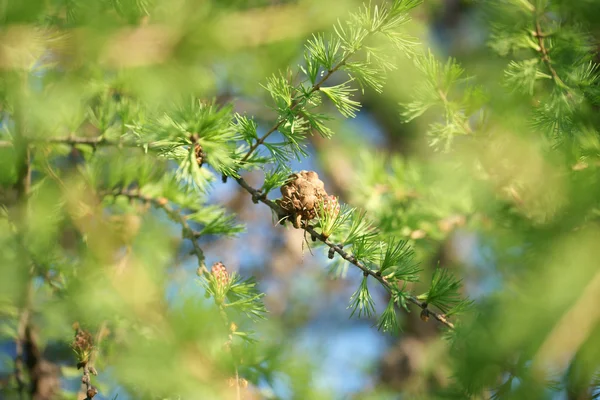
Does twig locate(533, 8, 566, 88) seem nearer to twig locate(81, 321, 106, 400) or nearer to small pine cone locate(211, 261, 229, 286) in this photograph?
small pine cone locate(211, 261, 229, 286)

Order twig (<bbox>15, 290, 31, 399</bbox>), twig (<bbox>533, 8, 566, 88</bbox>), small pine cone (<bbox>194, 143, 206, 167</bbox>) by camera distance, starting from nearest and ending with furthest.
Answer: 1. small pine cone (<bbox>194, 143, 206, 167</bbox>)
2. twig (<bbox>533, 8, 566, 88</bbox>)
3. twig (<bbox>15, 290, 31, 399</bbox>)

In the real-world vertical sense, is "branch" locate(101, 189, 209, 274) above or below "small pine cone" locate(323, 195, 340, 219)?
above

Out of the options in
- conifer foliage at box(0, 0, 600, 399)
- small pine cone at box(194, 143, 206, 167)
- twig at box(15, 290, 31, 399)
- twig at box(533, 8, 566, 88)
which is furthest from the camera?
twig at box(15, 290, 31, 399)

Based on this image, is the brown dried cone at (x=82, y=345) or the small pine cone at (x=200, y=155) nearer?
the small pine cone at (x=200, y=155)

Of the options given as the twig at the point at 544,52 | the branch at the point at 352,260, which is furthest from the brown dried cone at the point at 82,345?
the twig at the point at 544,52

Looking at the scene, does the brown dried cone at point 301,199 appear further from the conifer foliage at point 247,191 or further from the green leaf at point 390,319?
the green leaf at point 390,319

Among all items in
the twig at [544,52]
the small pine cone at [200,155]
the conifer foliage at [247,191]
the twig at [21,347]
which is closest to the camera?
the conifer foliage at [247,191]

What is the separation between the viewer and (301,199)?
61 cm

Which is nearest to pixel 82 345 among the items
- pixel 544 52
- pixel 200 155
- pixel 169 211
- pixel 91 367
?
pixel 91 367

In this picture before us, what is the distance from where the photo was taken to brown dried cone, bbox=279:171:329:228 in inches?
24.1

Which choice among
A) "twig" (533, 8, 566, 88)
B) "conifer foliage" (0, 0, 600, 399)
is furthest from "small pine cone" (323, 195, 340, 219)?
"twig" (533, 8, 566, 88)

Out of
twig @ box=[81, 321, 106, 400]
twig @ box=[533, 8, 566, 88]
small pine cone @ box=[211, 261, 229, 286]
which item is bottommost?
twig @ box=[81, 321, 106, 400]

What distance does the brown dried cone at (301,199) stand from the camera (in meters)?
0.61

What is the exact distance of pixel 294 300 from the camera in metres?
2.22
